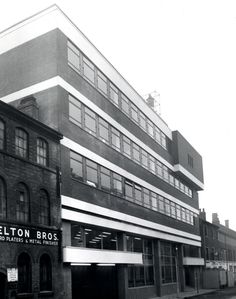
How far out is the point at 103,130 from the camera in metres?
30.3

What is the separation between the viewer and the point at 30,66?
26797 mm

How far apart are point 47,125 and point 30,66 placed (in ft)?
14.8

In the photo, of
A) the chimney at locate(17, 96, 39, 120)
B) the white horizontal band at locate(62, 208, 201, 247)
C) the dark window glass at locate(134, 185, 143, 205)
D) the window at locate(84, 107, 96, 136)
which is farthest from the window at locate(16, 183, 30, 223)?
the dark window glass at locate(134, 185, 143, 205)

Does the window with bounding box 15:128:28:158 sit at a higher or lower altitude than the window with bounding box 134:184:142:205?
higher

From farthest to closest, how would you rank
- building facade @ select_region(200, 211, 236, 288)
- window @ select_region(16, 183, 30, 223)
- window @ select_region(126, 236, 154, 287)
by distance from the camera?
building facade @ select_region(200, 211, 236, 288) → window @ select_region(126, 236, 154, 287) → window @ select_region(16, 183, 30, 223)

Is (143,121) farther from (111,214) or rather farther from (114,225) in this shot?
(114,225)

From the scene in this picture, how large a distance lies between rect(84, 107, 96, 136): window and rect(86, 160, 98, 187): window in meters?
2.10

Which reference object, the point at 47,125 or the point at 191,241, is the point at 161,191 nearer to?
the point at 191,241

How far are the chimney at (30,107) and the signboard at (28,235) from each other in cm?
656

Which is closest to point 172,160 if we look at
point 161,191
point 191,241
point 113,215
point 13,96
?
point 161,191

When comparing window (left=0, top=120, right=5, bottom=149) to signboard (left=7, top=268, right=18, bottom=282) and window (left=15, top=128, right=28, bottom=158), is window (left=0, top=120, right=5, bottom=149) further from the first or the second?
signboard (left=7, top=268, right=18, bottom=282)

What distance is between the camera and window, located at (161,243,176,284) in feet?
129

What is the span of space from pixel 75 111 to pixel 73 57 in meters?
3.53

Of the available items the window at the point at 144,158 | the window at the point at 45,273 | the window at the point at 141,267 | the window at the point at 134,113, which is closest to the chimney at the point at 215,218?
the window at the point at 141,267
